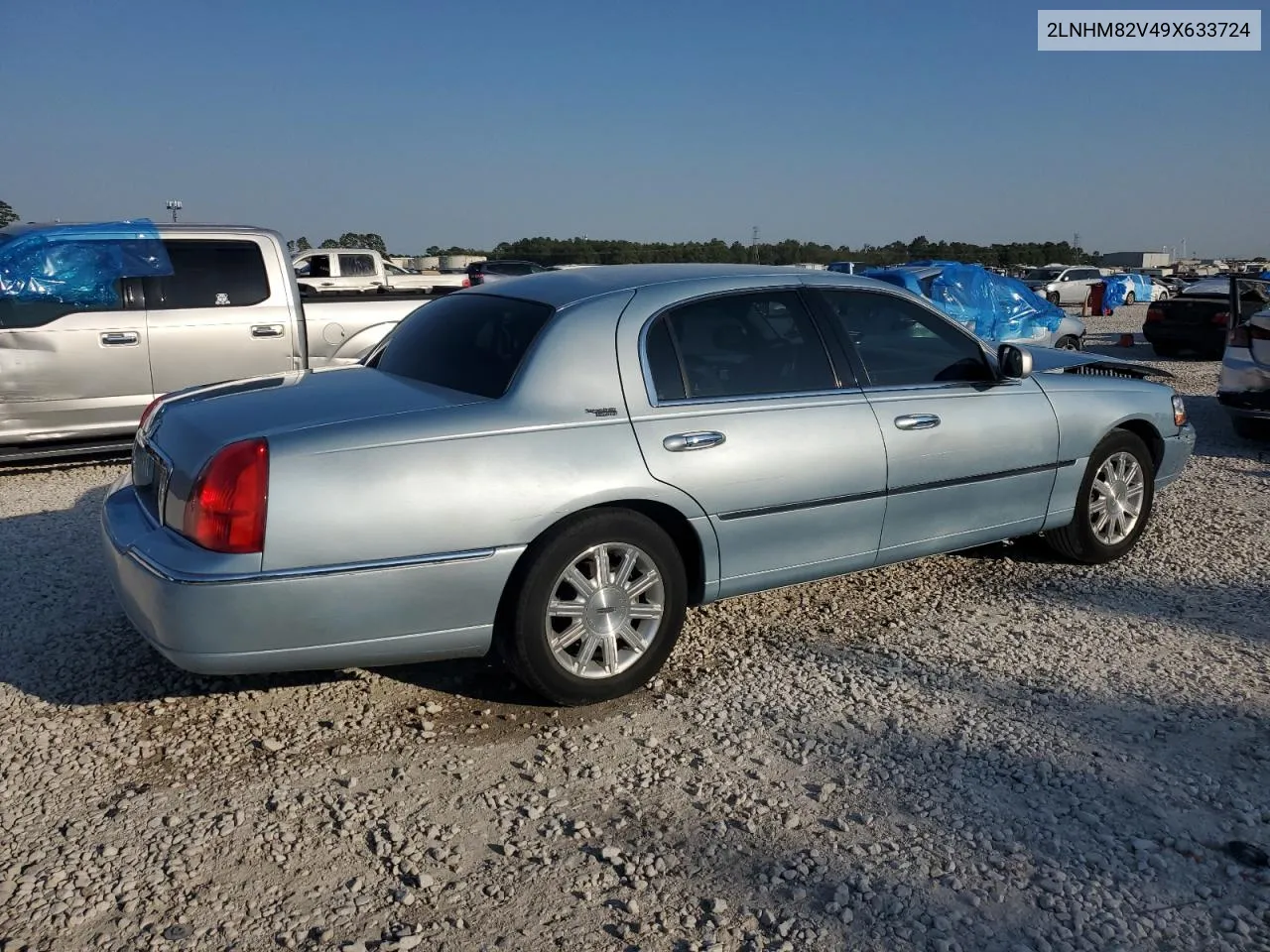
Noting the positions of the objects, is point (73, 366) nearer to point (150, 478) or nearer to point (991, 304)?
point (150, 478)

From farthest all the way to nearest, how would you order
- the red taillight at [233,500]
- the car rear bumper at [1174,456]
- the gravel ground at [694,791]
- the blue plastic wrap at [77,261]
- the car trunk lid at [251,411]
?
the blue plastic wrap at [77,261], the car rear bumper at [1174,456], the car trunk lid at [251,411], the red taillight at [233,500], the gravel ground at [694,791]

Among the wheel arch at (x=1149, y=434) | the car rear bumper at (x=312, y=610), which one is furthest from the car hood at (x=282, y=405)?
the wheel arch at (x=1149, y=434)

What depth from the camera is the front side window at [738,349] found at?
13.1ft

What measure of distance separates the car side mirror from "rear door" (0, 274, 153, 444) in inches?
233

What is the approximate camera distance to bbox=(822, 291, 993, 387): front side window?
4.57m

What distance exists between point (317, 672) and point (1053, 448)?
349 centimetres

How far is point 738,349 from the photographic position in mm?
4238

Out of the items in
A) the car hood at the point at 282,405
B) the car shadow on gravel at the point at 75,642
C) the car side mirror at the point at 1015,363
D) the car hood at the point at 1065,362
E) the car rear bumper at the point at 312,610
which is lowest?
the car shadow on gravel at the point at 75,642

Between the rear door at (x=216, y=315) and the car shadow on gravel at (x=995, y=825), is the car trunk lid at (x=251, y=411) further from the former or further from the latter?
the rear door at (x=216, y=315)

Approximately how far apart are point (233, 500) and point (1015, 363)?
3.42 m

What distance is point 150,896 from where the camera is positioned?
270 centimetres

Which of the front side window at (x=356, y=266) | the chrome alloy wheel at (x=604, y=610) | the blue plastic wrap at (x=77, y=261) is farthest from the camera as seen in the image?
the front side window at (x=356, y=266)

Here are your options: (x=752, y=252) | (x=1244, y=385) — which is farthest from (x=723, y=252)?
(x=1244, y=385)

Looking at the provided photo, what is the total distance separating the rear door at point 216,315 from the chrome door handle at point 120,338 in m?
0.11
